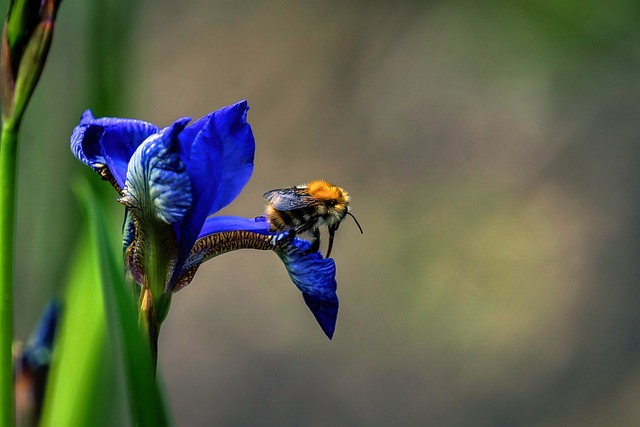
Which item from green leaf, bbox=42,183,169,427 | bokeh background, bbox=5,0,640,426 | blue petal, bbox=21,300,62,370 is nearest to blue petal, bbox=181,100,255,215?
green leaf, bbox=42,183,169,427

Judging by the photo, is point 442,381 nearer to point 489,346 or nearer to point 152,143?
point 489,346

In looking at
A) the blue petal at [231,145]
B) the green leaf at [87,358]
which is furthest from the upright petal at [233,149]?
the green leaf at [87,358]

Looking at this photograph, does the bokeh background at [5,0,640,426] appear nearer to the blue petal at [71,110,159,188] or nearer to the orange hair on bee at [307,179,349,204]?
the orange hair on bee at [307,179,349,204]

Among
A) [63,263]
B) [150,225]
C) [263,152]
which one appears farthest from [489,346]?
[150,225]

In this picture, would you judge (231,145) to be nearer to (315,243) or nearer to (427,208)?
(315,243)

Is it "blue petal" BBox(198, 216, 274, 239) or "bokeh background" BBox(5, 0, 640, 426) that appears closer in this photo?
"blue petal" BBox(198, 216, 274, 239)

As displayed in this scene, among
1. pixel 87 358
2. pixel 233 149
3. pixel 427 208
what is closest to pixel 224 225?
pixel 233 149
